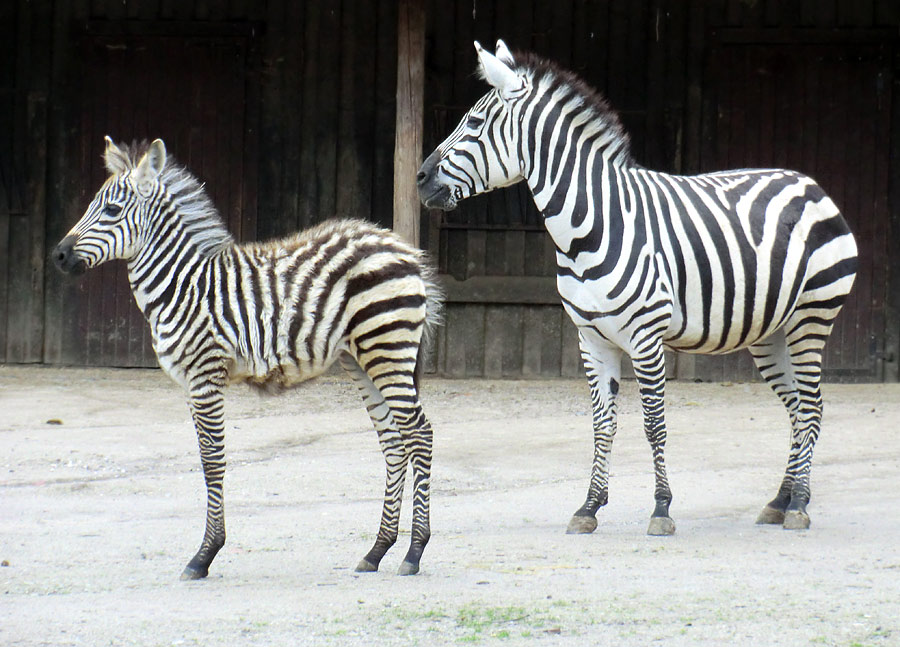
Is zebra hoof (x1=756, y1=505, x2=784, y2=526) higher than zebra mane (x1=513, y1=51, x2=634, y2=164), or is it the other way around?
zebra mane (x1=513, y1=51, x2=634, y2=164)

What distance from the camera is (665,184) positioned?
7.12 meters

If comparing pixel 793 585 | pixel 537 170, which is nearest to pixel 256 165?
pixel 537 170

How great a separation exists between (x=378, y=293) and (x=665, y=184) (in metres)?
2.13

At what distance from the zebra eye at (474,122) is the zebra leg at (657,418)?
150cm

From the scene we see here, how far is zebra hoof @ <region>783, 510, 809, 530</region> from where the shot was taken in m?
6.73

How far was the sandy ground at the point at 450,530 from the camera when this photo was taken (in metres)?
4.95

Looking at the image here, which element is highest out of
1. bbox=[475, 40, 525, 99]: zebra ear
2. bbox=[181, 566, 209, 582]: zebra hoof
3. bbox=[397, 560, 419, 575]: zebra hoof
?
bbox=[475, 40, 525, 99]: zebra ear

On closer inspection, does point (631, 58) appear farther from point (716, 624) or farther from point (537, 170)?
point (716, 624)

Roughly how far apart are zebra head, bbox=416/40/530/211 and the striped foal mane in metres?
1.24

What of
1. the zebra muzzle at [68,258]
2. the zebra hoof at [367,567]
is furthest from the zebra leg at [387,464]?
the zebra muzzle at [68,258]

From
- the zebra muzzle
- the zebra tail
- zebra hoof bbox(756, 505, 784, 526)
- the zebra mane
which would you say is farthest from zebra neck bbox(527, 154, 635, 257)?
the zebra muzzle

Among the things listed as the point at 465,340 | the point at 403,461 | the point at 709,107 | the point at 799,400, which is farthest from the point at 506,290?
the point at 403,461

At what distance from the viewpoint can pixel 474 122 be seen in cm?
685

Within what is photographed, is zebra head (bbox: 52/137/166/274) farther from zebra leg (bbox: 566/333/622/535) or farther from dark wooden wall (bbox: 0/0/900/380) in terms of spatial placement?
dark wooden wall (bbox: 0/0/900/380)
